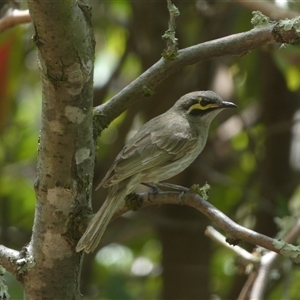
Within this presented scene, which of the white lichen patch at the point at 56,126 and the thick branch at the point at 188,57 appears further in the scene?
the thick branch at the point at 188,57

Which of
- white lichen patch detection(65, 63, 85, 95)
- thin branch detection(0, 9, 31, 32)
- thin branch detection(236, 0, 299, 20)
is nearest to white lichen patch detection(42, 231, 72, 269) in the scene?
white lichen patch detection(65, 63, 85, 95)

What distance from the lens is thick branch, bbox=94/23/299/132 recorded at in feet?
7.59

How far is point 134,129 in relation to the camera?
5441mm

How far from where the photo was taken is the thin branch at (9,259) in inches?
89.9

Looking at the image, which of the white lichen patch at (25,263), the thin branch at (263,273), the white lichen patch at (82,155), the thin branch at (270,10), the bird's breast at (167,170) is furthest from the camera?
the thin branch at (270,10)

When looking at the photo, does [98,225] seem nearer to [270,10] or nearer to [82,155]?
[82,155]

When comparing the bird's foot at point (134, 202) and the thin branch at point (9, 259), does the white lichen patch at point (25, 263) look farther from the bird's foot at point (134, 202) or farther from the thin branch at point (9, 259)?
the bird's foot at point (134, 202)

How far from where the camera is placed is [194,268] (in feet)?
16.0

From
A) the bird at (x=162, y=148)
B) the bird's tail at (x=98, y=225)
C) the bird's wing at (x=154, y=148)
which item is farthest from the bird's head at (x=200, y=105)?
the bird's tail at (x=98, y=225)

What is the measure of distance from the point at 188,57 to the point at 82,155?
1.98 feet

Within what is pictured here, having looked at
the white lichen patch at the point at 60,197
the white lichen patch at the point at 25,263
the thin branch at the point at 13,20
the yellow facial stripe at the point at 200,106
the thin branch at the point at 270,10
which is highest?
the thin branch at the point at 270,10

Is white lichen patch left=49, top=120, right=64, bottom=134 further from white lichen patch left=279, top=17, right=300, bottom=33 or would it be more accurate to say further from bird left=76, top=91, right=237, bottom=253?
white lichen patch left=279, top=17, right=300, bottom=33

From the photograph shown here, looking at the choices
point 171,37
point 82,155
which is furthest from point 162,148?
point 82,155

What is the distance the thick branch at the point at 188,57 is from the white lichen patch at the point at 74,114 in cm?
36
